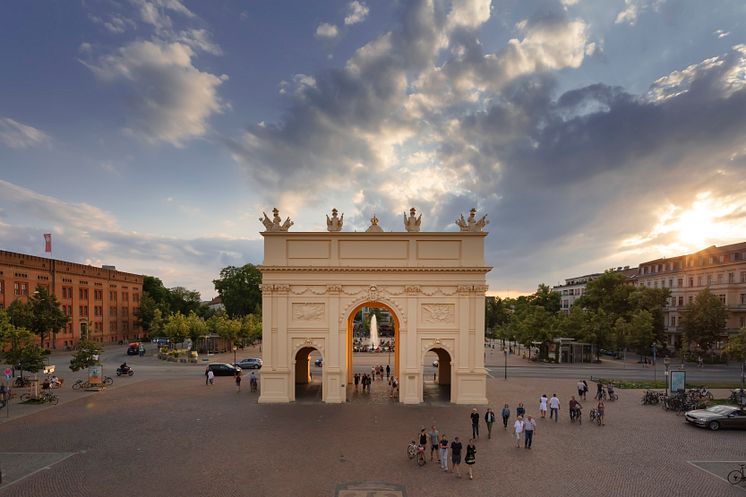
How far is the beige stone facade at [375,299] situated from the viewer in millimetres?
29172

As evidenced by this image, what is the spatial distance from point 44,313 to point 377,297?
5641 cm

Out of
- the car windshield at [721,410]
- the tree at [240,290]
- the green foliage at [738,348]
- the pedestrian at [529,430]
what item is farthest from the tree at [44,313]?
the green foliage at [738,348]

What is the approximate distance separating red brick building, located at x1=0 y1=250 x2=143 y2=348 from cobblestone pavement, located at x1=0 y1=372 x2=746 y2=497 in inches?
1857

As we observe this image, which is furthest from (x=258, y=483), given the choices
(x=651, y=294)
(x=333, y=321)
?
(x=651, y=294)

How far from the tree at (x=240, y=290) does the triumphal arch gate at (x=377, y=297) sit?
58.2 m

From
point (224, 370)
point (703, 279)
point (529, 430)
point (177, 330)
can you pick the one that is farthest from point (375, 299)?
point (703, 279)

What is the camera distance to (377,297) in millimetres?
29750

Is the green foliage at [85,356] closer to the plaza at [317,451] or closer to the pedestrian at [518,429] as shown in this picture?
the plaza at [317,451]

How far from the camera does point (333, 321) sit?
29641 millimetres

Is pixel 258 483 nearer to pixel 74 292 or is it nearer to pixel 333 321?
pixel 333 321

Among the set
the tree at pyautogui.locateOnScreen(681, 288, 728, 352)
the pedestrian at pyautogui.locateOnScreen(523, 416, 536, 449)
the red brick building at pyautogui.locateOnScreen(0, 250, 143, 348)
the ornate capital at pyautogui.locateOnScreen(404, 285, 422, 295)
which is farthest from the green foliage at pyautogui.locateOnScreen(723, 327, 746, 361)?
the red brick building at pyautogui.locateOnScreen(0, 250, 143, 348)

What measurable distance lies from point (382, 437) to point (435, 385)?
16.0 meters

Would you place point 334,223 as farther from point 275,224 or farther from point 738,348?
point 738,348

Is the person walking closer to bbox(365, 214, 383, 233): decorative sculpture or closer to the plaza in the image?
the plaza
